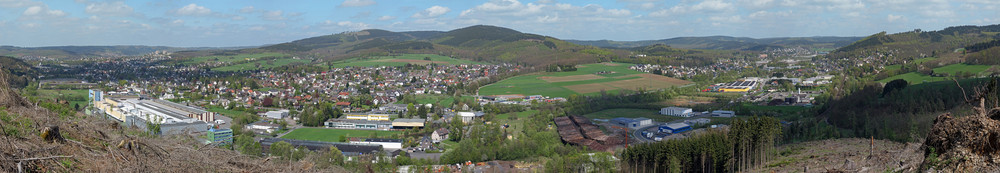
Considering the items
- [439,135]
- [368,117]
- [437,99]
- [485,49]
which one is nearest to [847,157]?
[439,135]

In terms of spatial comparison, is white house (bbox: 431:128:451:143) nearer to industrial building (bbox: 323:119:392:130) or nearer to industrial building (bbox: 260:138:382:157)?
industrial building (bbox: 260:138:382:157)

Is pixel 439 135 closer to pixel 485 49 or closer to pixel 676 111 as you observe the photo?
pixel 676 111

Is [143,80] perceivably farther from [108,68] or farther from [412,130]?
[412,130]

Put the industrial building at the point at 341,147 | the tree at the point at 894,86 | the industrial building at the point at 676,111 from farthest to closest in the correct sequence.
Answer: the industrial building at the point at 676,111
the tree at the point at 894,86
the industrial building at the point at 341,147

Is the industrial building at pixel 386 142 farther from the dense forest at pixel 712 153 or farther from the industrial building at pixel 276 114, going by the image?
the industrial building at pixel 276 114

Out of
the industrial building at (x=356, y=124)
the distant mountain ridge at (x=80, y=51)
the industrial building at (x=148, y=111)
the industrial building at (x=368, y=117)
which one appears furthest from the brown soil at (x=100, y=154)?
the distant mountain ridge at (x=80, y=51)
